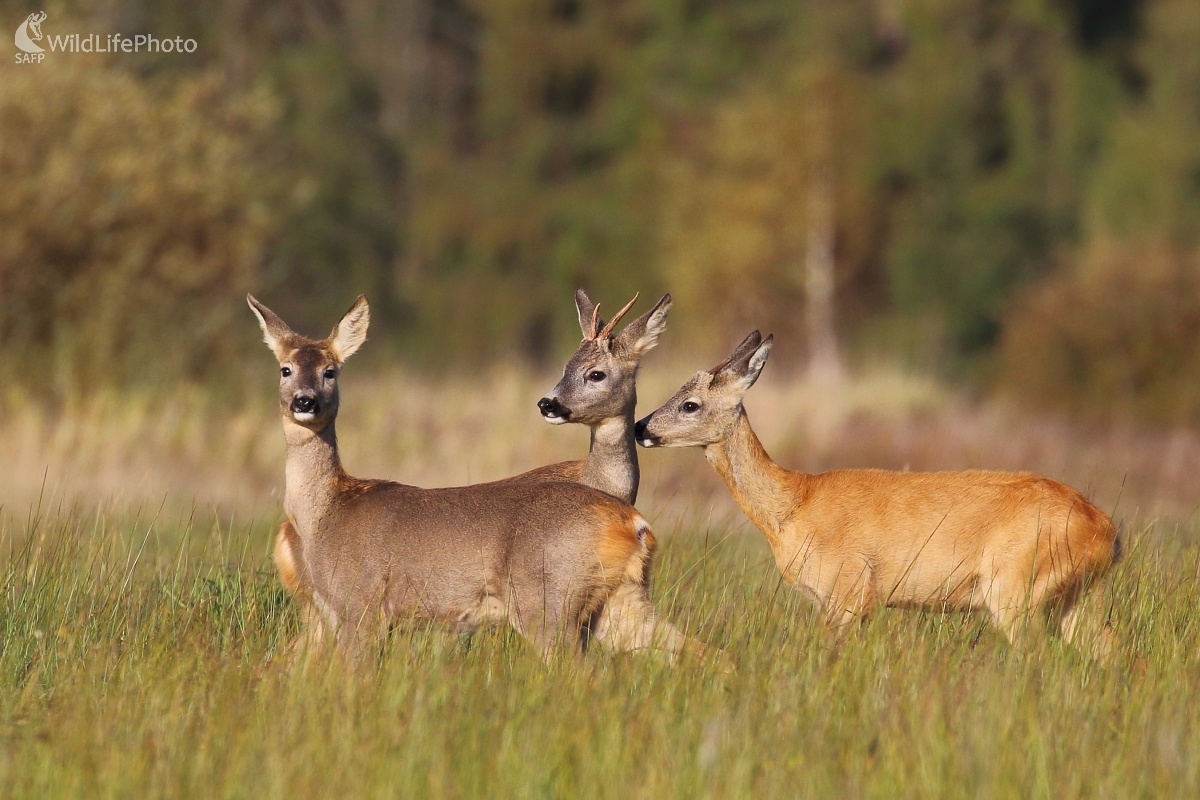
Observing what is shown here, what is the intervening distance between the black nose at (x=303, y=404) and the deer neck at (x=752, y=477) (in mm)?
2104

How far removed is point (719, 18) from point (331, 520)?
33777 millimetres

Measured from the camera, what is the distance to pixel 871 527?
6750 mm

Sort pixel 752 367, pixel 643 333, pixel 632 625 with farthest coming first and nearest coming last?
1. pixel 752 367
2. pixel 643 333
3. pixel 632 625

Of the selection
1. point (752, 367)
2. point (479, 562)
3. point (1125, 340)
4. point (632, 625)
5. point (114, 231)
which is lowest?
point (632, 625)

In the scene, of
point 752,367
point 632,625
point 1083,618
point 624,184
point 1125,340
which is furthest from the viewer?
point 624,184

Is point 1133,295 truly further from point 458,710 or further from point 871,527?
point 458,710

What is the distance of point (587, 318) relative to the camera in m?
7.67

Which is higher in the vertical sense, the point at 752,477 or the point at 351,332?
the point at 351,332

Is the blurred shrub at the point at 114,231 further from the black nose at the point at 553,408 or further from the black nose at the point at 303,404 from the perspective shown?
the black nose at the point at 303,404

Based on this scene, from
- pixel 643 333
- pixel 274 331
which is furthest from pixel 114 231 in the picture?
pixel 274 331

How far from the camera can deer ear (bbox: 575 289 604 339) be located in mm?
7512
